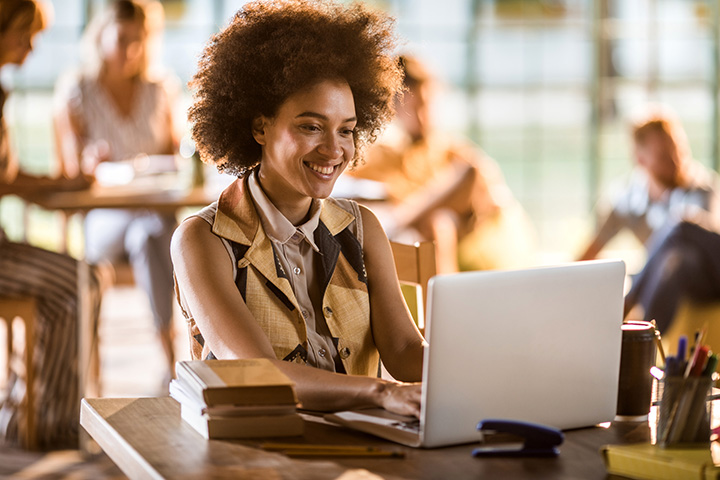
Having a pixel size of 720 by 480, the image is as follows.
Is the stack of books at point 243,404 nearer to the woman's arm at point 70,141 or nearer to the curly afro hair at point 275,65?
the curly afro hair at point 275,65

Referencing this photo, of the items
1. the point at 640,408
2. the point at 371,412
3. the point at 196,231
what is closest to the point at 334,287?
the point at 196,231

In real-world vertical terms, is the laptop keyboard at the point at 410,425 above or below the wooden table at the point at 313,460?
above

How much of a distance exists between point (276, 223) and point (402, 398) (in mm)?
577

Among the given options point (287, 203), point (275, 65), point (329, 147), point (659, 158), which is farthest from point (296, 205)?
point (659, 158)

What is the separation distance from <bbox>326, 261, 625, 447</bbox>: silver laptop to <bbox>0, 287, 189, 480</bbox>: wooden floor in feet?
7.31

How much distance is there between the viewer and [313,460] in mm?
1290

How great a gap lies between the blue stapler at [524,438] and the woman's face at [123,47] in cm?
339

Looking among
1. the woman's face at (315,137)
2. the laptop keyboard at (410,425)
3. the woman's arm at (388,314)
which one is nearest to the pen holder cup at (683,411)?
the laptop keyboard at (410,425)

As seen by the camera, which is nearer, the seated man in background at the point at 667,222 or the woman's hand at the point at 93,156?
the seated man in background at the point at 667,222

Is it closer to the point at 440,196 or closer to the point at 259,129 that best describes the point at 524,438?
A: the point at 259,129

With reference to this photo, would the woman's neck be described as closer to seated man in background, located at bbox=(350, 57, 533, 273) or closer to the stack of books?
the stack of books

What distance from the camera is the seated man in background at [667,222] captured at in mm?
4027

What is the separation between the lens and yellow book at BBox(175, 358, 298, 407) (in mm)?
1350

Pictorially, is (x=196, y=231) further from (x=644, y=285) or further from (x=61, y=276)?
(x=644, y=285)
